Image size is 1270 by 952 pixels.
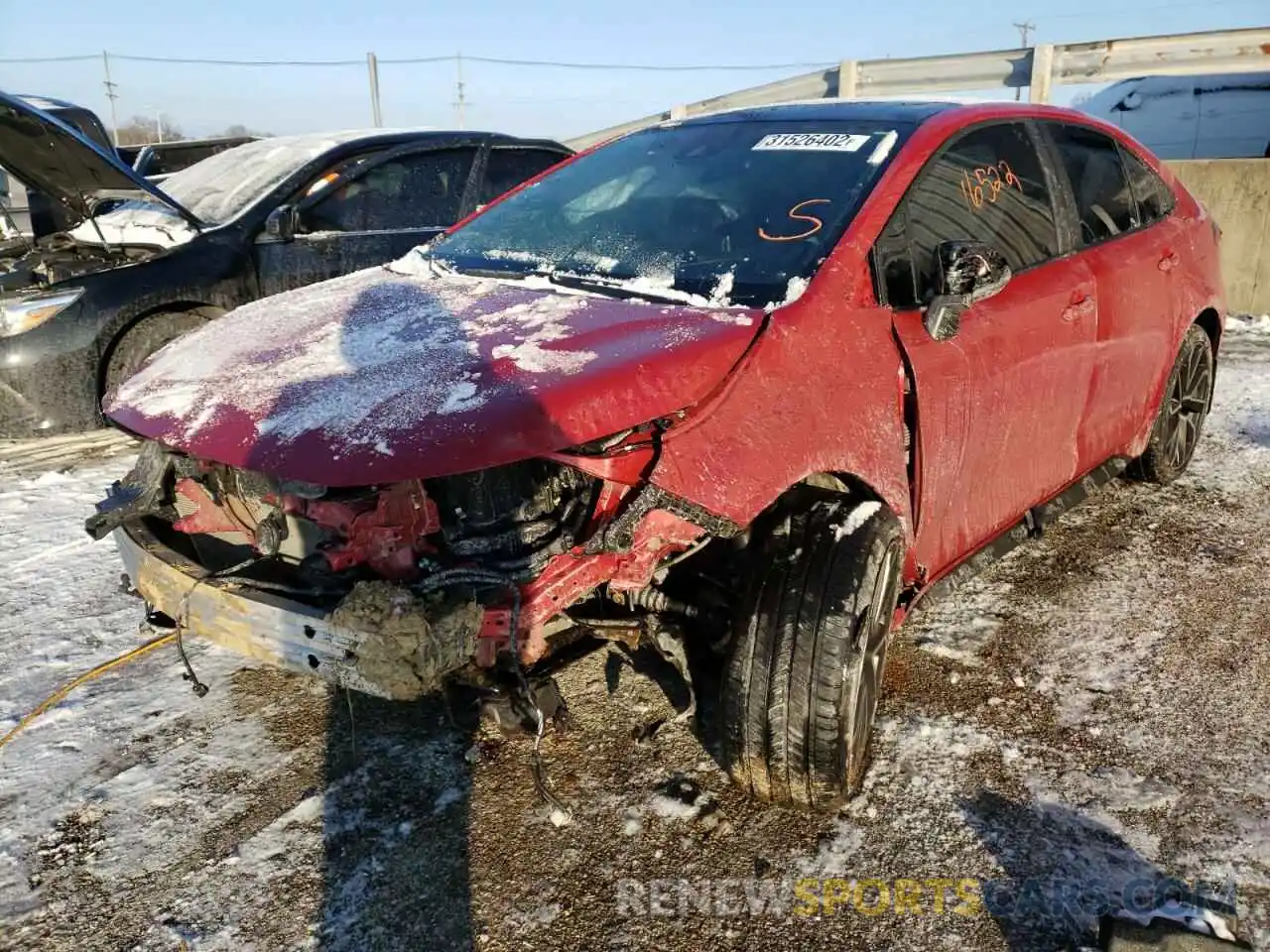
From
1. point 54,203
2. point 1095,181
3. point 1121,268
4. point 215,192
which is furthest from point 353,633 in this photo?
point 54,203

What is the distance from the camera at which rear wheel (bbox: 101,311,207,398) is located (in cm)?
493

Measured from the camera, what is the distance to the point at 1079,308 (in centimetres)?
319

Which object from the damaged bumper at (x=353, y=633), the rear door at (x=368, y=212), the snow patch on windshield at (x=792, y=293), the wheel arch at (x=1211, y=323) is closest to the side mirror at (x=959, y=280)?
the snow patch on windshield at (x=792, y=293)

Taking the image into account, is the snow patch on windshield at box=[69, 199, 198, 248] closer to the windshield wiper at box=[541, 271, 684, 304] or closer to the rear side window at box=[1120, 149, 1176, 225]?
the windshield wiper at box=[541, 271, 684, 304]

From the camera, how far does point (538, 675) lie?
93.4 inches

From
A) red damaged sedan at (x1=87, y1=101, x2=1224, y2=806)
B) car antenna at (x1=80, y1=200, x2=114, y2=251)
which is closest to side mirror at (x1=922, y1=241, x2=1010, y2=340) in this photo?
red damaged sedan at (x1=87, y1=101, x2=1224, y2=806)

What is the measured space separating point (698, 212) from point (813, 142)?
435 mm

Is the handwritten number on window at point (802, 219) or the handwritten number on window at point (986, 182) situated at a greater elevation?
the handwritten number on window at point (986, 182)

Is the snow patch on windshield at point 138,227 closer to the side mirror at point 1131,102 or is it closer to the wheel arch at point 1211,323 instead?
the wheel arch at point 1211,323

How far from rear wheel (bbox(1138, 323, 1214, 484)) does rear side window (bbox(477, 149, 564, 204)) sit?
3.94 metres

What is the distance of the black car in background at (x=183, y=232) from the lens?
4.73m

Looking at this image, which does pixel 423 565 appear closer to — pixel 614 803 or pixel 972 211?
pixel 614 803

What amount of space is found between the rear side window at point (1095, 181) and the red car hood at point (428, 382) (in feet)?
6.13

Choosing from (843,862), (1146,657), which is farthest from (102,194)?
(1146,657)
